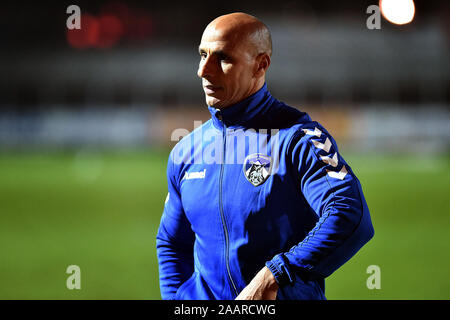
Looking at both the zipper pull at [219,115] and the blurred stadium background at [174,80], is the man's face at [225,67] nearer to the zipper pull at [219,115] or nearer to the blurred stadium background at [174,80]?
the zipper pull at [219,115]

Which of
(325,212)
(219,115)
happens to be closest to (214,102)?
(219,115)

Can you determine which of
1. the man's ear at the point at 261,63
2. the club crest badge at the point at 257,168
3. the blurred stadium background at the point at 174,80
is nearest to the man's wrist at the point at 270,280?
the club crest badge at the point at 257,168

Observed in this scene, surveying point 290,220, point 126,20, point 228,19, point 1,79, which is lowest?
point 290,220

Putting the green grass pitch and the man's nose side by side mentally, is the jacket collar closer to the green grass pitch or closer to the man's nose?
the man's nose

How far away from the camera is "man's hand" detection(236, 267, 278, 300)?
6.84 feet

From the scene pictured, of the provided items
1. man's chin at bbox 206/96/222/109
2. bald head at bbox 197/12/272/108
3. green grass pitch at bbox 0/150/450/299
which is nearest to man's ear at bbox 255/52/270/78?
bald head at bbox 197/12/272/108

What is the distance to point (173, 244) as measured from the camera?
8.26 ft

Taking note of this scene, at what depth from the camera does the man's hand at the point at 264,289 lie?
209 centimetres

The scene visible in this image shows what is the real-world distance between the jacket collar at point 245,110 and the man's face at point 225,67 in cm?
3

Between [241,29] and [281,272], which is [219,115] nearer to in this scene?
[241,29]

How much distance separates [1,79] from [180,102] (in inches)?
400
